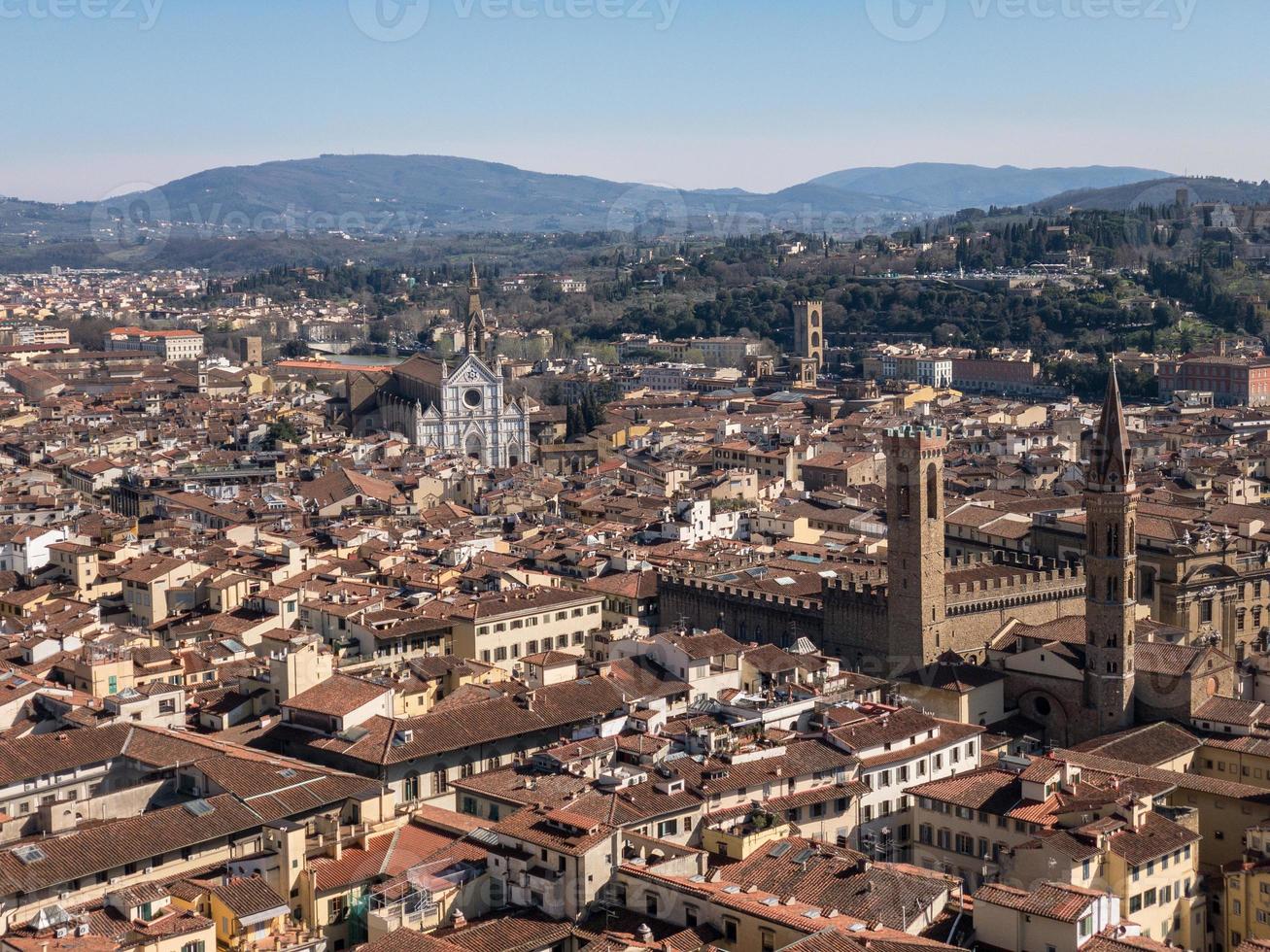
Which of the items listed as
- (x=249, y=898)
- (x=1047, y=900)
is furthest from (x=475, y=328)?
(x=1047, y=900)

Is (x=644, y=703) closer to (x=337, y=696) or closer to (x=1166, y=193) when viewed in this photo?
(x=337, y=696)

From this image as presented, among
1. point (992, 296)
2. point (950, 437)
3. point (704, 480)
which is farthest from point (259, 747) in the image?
point (992, 296)

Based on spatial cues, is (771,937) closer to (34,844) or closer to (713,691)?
(34,844)

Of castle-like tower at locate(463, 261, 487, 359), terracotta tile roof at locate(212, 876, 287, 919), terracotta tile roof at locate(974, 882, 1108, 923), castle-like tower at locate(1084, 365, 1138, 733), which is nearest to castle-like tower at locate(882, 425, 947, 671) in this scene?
castle-like tower at locate(1084, 365, 1138, 733)

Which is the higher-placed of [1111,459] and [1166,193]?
[1166,193]

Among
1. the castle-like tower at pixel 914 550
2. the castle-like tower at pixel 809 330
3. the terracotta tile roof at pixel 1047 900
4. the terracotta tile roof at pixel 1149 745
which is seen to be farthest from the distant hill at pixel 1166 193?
the terracotta tile roof at pixel 1047 900

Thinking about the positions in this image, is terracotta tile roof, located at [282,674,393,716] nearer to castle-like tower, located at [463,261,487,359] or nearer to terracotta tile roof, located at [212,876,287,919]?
terracotta tile roof, located at [212,876,287,919]
